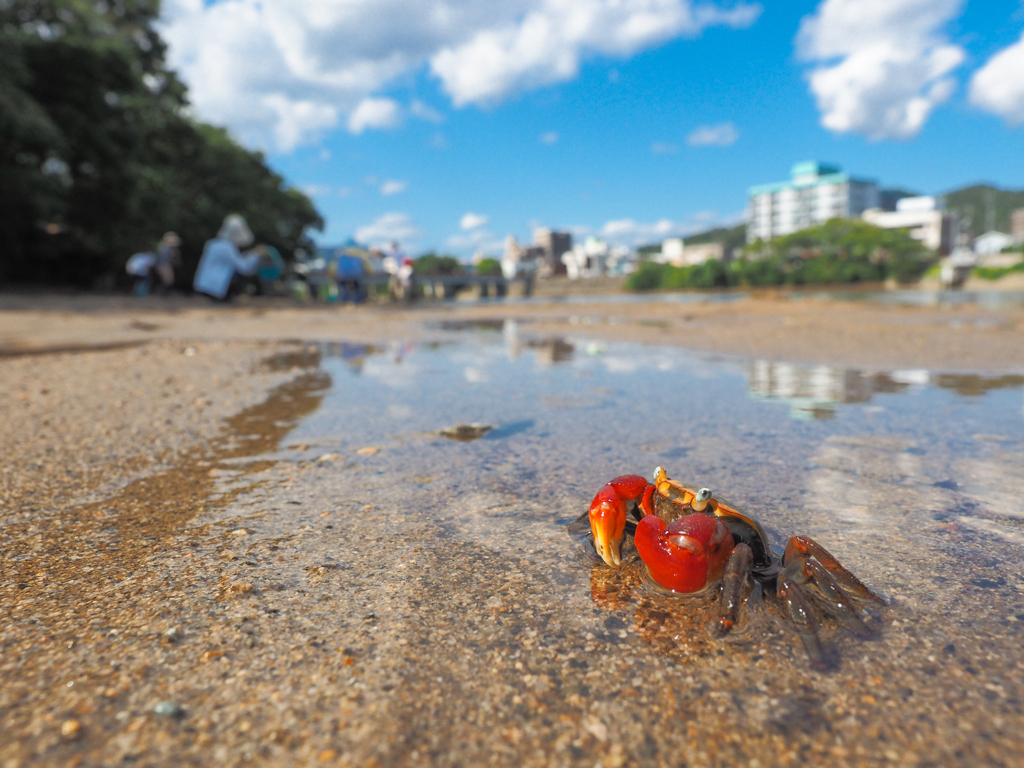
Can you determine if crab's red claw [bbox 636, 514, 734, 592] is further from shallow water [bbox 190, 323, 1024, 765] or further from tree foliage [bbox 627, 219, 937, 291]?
tree foliage [bbox 627, 219, 937, 291]

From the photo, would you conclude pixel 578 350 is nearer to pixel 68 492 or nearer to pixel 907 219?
pixel 68 492

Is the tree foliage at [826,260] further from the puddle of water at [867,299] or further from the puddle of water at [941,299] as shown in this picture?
the puddle of water at [941,299]

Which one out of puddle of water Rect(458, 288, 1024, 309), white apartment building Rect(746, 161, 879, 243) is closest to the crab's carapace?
puddle of water Rect(458, 288, 1024, 309)

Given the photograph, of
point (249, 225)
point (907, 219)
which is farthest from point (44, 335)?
point (907, 219)

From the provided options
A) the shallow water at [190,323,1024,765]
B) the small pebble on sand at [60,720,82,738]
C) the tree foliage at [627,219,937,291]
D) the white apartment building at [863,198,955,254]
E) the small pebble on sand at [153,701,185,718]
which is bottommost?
the shallow water at [190,323,1024,765]

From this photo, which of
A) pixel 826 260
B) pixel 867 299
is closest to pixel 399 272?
pixel 867 299

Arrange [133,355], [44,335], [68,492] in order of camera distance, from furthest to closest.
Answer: [44,335], [133,355], [68,492]
